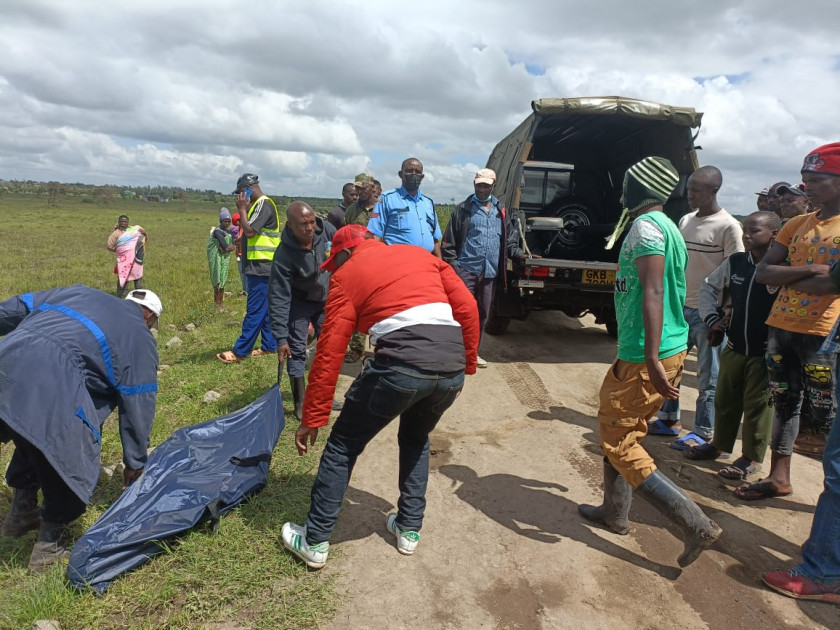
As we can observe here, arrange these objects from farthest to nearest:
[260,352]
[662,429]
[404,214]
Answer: [260,352], [404,214], [662,429]

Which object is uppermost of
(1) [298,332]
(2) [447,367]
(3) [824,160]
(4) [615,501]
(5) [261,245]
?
(3) [824,160]

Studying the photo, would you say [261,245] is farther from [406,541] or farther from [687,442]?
[687,442]

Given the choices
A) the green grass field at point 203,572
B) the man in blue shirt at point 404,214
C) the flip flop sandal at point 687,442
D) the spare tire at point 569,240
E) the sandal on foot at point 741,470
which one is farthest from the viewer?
the spare tire at point 569,240

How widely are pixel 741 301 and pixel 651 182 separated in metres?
1.44

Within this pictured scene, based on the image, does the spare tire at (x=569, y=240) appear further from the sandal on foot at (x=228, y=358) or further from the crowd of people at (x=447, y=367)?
the sandal on foot at (x=228, y=358)

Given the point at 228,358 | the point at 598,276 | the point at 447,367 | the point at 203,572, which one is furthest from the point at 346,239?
the point at 598,276

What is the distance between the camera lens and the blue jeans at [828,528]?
2.41m

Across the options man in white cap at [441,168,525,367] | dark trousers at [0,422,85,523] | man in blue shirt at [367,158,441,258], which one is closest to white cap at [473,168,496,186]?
man in white cap at [441,168,525,367]

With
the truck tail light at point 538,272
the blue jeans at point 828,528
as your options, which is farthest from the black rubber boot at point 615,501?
the truck tail light at point 538,272

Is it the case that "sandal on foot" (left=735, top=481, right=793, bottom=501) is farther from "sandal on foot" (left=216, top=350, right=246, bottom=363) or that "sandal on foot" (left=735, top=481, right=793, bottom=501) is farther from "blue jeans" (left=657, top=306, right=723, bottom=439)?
"sandal on foot" (left=216, top=350, right=246, bottom=363)

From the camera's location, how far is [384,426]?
262cm

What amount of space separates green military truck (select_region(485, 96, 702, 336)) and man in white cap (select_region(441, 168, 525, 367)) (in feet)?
1.68

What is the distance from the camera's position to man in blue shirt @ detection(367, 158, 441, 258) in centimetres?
515

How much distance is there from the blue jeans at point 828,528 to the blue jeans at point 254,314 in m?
4.62
